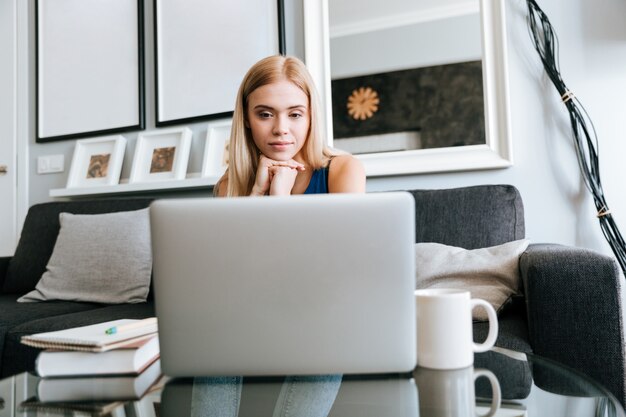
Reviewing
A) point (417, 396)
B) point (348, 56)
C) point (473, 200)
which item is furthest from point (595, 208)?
point (417, 396)

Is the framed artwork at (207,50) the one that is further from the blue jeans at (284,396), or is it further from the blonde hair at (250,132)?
the blue jeans at (284,396)

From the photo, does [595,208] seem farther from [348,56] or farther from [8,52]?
[8,52]

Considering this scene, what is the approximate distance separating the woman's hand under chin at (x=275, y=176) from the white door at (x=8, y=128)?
79.4 inches

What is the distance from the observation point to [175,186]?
7.21 feet

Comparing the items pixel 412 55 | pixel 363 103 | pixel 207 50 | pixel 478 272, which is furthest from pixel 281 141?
pixel 207 50

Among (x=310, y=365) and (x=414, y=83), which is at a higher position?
(x=414, y=83)

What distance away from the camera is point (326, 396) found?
0.58 m

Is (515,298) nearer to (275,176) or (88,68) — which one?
(275,176)

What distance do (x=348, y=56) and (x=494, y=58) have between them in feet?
1.87

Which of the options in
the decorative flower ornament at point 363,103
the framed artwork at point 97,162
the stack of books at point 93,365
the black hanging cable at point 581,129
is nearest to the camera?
the stack of books at point 93,365

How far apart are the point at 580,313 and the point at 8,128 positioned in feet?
9.29

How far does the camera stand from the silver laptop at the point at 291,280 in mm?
548

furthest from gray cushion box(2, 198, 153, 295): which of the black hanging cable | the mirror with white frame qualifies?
the black hanging cable

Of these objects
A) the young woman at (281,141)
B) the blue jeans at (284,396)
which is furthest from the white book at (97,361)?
the young woman at (281,141)
